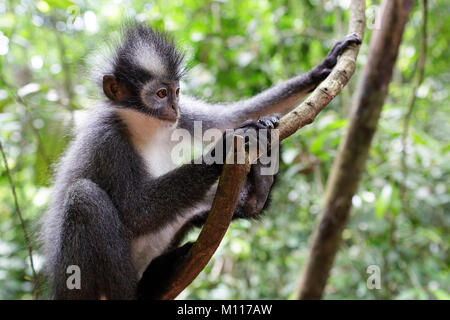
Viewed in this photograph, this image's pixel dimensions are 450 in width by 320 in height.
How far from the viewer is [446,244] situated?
4.99 metres

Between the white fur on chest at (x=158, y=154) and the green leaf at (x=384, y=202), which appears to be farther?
the green leaf at (x=384, y=202)

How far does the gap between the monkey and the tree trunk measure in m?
0.97

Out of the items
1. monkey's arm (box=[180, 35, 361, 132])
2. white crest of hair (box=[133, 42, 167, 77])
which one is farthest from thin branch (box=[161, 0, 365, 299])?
white crest of hair (box=[133, 42, 167, 77])

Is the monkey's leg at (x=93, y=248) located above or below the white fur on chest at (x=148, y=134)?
below

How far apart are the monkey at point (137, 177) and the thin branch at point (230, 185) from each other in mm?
120

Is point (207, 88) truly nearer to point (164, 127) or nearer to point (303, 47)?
point (303, 47)

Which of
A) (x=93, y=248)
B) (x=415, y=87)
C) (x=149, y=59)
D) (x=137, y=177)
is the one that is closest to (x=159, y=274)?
(x=93, y=248)

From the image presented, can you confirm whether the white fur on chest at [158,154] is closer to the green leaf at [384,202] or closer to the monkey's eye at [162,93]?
the monkey's eye at [162,93]

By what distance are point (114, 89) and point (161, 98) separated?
41 cm

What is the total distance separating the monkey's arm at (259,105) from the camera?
3.16 metres

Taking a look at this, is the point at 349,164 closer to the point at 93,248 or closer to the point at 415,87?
the point at 415,87

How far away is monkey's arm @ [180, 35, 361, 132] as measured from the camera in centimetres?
316

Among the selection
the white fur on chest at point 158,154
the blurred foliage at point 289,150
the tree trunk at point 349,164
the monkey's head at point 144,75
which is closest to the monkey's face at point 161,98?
the monkey's head at point 144,75

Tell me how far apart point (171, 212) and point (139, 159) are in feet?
1.86
